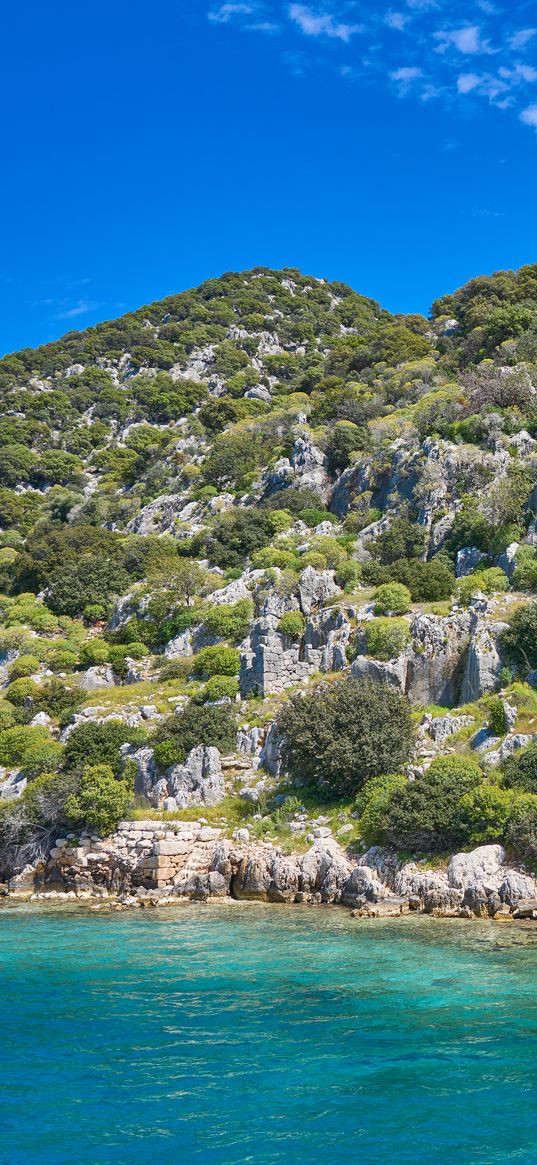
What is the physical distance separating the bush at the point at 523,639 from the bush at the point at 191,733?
40.3 ft

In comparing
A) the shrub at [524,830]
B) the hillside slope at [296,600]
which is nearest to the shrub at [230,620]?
the hillside slope at [296,600]

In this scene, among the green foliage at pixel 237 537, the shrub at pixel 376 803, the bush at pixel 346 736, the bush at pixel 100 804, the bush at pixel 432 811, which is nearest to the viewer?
the bush at pixel 432 811

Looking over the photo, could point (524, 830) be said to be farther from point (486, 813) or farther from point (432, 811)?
point (432, 811)

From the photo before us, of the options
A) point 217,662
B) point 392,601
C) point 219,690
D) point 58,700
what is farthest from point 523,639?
point 58,700

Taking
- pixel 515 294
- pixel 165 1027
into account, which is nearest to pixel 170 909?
pixel 165 1027

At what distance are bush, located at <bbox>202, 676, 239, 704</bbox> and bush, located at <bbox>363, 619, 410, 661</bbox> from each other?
6.72 m

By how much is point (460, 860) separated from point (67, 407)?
92493 mm

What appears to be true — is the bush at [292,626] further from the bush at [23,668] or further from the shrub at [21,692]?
the bush at [23,668]

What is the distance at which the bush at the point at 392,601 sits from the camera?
38656 millimetres

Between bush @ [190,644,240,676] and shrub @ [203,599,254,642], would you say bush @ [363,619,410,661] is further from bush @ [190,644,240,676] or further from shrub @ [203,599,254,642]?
shrub @ [203,599,254,642]

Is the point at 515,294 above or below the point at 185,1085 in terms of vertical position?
above

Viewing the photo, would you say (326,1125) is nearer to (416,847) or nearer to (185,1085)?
(185,1085)

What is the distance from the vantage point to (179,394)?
3910 inches

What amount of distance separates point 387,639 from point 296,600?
8.67 m
